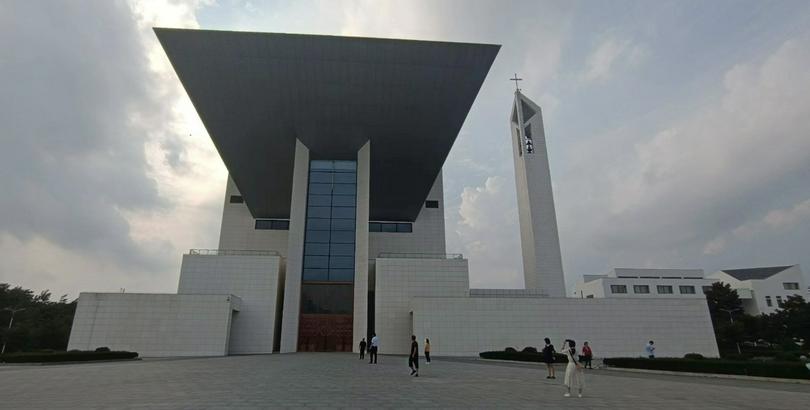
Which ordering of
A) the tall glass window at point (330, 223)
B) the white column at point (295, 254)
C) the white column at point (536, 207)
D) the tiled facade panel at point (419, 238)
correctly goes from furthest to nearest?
1. the tiled facade panel at point (419, 238)
2. the white column at point (536, 207)
3. the tall glass window at point (330, 223)
4. the white column at point (295, 254)

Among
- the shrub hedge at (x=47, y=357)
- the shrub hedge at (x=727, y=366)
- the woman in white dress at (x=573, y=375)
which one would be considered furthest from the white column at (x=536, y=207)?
the shrub hedge at (x=47, y=357)

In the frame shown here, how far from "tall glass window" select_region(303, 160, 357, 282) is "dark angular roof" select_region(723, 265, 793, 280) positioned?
68.1 meters

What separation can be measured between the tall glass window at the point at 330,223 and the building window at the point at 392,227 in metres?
16.6

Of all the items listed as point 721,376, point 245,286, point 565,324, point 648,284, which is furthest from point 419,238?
point 648,284

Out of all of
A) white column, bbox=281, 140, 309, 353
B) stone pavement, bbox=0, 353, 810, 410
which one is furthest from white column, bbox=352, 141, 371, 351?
stone pavement, bbox=0, 353, 810, 410

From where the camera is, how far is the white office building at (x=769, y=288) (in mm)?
63906

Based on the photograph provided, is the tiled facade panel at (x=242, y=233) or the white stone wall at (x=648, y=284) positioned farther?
the white stone wall at (x=648, y=284)

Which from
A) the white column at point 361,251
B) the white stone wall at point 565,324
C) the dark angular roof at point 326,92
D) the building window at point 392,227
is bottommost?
the white stone wall at point 565,324

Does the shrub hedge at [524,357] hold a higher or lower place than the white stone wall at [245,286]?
lower

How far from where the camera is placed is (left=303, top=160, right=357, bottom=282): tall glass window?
110ft

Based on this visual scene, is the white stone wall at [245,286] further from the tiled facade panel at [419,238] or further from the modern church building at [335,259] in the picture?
the tiled facade panel at [419,238]

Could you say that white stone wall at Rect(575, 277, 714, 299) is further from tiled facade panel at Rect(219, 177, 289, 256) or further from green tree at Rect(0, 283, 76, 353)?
green tree at Rect(0, 283, 76, 353)

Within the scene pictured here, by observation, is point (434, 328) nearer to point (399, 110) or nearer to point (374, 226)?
point (399, 110)

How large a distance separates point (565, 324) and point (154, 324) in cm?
2899
